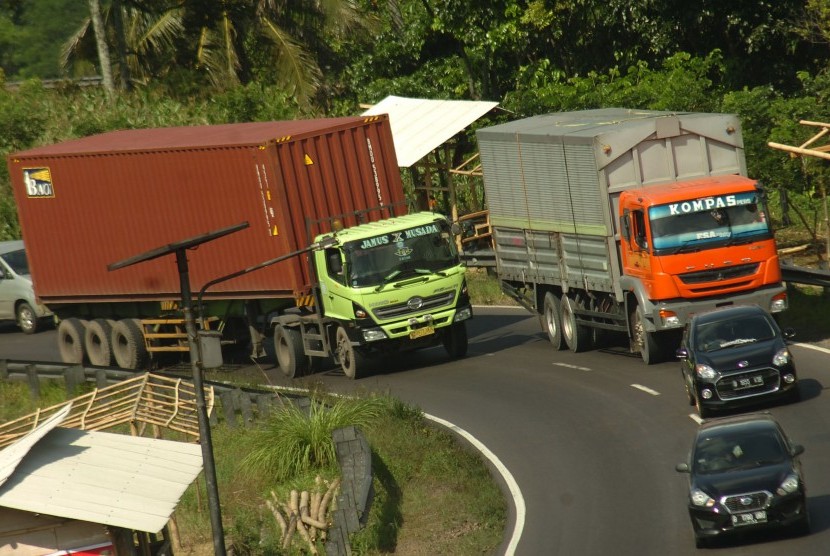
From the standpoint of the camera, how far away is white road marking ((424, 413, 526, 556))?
17.3 metres

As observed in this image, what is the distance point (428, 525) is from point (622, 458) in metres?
3.19

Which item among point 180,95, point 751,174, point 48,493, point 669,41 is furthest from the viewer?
point 180,95

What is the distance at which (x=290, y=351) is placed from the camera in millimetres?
28000

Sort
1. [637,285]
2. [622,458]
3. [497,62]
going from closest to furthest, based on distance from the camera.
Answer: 1. [622,458]
2. [637,285]
3. [497,62]

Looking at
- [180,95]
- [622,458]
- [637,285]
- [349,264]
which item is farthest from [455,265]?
[180,95]

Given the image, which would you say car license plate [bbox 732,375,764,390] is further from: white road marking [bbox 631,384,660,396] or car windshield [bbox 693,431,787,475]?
car windshield [bbox 693,431,787,475]

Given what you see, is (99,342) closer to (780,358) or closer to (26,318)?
(26,318)

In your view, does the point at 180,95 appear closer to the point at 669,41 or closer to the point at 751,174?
the point at 669,41

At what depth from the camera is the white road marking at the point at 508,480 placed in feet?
56.9

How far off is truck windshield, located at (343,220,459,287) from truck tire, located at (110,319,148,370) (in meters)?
6.30

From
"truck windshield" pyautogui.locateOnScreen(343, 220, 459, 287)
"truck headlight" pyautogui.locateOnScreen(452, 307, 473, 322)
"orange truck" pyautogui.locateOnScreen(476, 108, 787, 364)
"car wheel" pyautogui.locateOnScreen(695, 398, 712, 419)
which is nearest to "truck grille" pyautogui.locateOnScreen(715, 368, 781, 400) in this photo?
"car wheel" pyautogui.locateOnScreen(695, 398, 712, 419)

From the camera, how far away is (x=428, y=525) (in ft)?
61.0

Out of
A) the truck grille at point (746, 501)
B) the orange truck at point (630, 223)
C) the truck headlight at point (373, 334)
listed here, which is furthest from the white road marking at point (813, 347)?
the truck grille at point (746, 501)

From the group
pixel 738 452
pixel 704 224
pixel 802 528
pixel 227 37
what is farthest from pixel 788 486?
pixel 227 37
